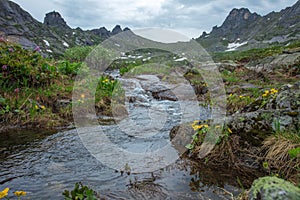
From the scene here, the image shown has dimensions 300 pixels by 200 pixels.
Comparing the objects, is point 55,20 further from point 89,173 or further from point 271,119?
point 271,119

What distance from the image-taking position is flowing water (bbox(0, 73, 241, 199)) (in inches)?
133

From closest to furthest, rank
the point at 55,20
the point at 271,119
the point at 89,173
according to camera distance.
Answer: the point at 89,173
the point at 271,119
the point at 55,20

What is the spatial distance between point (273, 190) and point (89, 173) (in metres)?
2.71

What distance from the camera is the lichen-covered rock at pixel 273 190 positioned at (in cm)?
213

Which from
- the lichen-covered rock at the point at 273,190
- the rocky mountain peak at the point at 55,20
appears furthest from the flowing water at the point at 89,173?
the rocky mountain peak at the point at 55,20

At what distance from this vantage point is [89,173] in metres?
3.94

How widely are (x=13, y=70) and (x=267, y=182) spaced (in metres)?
7.25

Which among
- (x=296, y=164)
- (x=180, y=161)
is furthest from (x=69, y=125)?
(x=296, y=164)

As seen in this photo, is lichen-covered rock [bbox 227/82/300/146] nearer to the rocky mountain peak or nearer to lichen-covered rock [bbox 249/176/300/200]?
lichen-covered rock [bbox 249/176/300/200]

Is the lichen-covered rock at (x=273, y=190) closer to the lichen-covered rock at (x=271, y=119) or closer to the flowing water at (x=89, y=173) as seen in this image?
the flowing water at (x=89, y=173)

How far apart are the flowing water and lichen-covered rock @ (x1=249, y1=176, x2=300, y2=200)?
2.88 feet

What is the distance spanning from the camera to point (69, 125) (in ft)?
21.9

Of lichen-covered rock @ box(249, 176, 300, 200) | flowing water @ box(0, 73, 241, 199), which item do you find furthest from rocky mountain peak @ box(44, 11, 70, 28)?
lichen-covered rock @ box(249, 176, 300, 200)

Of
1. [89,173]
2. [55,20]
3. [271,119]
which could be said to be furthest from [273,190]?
[55,20]
